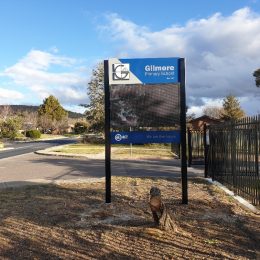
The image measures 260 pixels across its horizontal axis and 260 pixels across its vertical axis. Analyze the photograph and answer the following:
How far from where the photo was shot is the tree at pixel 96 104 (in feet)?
148

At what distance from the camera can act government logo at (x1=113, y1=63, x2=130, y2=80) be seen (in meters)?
9.67

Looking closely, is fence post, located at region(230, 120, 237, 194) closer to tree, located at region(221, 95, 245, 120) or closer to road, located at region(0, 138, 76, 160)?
road, located at region(0, 138, 76, 160)

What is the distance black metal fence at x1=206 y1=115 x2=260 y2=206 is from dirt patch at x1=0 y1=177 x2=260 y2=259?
520 mm

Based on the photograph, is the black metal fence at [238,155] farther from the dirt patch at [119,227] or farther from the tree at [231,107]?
the tree at [231,107]

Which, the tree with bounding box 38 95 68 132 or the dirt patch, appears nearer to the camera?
the dirt patch

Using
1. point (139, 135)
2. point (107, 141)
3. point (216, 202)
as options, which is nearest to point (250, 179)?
point (216, 202)

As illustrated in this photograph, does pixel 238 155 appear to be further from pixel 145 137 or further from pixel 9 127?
pixel 9 127

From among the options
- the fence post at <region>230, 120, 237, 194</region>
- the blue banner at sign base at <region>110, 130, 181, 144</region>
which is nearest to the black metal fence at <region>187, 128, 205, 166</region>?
the fence post at <region>230, 120, 237, 194</region>

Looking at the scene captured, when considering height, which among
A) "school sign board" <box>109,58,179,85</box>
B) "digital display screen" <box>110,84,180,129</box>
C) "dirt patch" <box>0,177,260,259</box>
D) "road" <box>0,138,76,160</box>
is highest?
"school sign board" <box>109,58,179,85</box>

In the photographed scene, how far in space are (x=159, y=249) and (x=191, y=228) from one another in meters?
1.23

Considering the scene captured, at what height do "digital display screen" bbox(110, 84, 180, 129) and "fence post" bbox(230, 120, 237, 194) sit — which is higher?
"digital display screen" bbox(110, 84, 180, 129)

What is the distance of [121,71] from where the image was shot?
966cm

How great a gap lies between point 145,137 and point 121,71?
145 cm

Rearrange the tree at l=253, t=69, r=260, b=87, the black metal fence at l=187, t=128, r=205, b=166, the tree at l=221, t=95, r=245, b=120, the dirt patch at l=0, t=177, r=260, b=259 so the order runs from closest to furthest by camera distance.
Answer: the dirt patch at l=0, t=177, r=260, b=259 → the black metal fence at l=187, t=128, r=205, b=166 → the tree at l=253, t=69, r=260, b=87 → the tree at l=221, t=95, r=245, b=120
